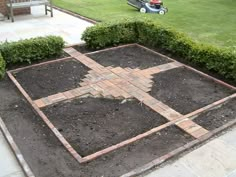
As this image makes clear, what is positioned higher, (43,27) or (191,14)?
(191,14)

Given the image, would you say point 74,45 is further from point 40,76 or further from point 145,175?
point 145,175

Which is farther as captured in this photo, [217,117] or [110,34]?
[110,34]

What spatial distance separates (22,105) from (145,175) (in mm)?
2623

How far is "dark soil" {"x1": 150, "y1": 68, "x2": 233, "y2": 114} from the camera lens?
19.1ft

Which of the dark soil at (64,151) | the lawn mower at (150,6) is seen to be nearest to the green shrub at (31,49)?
the dark soil at (64,151)

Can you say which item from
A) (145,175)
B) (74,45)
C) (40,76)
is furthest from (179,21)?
(145,175)

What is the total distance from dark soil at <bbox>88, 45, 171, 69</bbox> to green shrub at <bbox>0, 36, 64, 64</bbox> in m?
0.84

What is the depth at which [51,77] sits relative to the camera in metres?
6.82

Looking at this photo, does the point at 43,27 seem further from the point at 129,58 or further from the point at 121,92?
the point at 121,92

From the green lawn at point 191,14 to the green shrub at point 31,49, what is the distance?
3.63 m

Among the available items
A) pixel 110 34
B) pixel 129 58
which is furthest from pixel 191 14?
pixel 129 58

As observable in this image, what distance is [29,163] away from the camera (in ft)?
14.4

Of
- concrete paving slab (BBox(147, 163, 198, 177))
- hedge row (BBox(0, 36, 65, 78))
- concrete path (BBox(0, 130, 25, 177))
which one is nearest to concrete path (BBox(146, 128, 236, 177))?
concrete paving slab (BBox(147, 163, 198, 177))

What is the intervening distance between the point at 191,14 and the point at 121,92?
21.7 feet
